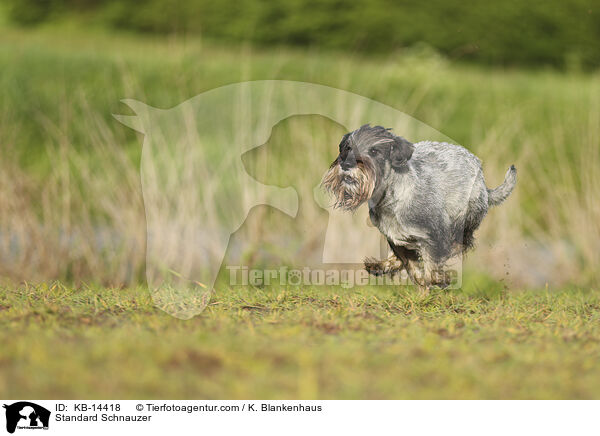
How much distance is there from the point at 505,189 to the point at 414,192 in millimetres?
1025

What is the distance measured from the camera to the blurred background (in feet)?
25.5

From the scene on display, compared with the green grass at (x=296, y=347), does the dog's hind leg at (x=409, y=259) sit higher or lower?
higher

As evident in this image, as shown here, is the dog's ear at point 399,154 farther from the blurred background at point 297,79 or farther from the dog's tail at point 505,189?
the blurred background at point 297,79

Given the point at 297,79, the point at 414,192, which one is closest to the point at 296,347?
the point at 414,192
